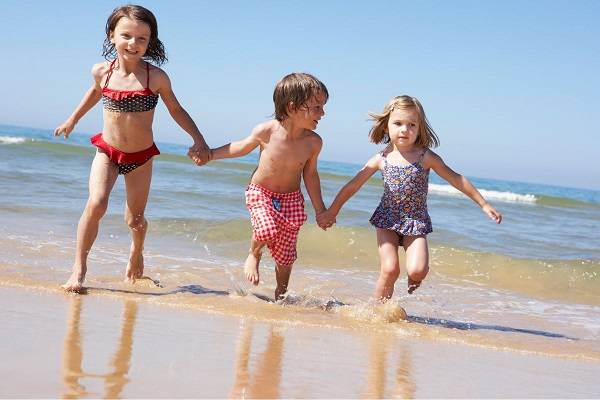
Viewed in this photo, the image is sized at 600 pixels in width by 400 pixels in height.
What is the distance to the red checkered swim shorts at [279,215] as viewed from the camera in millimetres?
5184

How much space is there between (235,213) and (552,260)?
4.36 metres

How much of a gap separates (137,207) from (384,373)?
2492 mm

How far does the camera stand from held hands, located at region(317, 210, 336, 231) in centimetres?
533

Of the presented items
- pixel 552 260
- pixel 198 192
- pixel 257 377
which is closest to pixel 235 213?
pixel 198 192

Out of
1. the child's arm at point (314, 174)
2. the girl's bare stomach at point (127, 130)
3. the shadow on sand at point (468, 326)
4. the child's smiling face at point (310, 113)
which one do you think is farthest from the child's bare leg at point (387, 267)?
the girl's bare stomach at point (127, 130)

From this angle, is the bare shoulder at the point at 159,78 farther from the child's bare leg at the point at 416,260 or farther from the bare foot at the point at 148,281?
the child's bare leg at the point at 416,260

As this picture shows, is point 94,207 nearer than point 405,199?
Yes

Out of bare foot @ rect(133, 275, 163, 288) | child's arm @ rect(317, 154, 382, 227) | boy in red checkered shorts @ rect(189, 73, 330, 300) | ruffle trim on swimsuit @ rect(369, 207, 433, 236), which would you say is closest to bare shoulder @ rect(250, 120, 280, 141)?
boy in red checkered shorts @ rect(189, 73, 330, 300)

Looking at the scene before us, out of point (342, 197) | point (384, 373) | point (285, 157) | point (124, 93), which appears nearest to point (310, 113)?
point (285, 157)

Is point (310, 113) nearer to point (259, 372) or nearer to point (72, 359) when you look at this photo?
point (259, 372)

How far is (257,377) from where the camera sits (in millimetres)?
3076

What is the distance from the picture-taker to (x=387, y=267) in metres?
5.09

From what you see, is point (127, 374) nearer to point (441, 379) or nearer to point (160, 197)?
point (441, 379)

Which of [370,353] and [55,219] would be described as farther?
[55,219]
